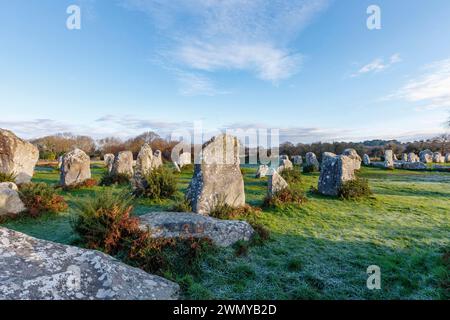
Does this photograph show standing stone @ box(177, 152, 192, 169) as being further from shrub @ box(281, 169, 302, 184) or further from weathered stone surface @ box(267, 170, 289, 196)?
weathered stone surface @ box(267, 170, 289, 196)

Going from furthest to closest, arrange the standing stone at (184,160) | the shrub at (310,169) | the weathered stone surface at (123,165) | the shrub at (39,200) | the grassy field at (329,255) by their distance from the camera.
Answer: the standing stone at (184,160) < the shrub at (310,169) < the weathered stone surface at (123,165) < the shrub at (39,200) < the grassy field at (329,255)

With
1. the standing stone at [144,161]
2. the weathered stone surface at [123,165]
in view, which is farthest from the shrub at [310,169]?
the weathered stone surface at [123,165]

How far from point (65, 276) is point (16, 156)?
34.6ft

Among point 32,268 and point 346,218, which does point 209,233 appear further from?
point 346,218

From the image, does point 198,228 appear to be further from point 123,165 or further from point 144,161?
point 123,165

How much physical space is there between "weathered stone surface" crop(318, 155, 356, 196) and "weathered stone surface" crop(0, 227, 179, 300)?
27.5 feet

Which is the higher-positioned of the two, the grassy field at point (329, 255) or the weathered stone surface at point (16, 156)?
the weathered stone surface at point (16, 156)

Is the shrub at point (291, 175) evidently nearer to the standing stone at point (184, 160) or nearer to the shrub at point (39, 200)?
the shrub at point (39, 200)

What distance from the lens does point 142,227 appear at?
4.97m

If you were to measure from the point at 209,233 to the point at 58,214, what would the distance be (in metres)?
4.97

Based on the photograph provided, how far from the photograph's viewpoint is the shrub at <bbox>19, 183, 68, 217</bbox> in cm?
731

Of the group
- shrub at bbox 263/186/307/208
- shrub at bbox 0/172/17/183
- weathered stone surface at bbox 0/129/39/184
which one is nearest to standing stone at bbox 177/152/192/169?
weathered stone surface at bbox 0/129/39/184

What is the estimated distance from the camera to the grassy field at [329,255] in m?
3.76

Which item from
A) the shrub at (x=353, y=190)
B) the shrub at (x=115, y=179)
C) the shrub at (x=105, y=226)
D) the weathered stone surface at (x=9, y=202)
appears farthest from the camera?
the shrub at (x=115, y=179)
